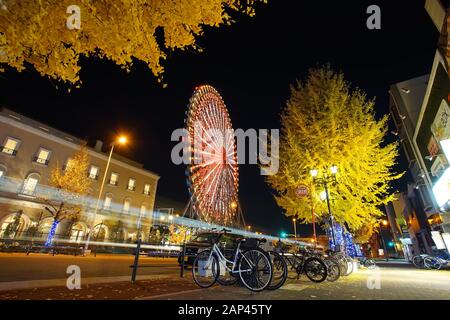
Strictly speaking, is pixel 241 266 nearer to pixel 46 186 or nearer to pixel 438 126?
pixel 438 126

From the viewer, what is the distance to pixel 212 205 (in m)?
19.3

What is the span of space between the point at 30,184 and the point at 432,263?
30075 millimetres

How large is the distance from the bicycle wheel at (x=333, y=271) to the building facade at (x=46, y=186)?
41.1ft

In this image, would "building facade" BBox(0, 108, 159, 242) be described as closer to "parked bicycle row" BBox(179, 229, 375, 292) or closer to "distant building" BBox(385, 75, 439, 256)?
"parked bicycle row" BBox(179, 229, 375, 292)

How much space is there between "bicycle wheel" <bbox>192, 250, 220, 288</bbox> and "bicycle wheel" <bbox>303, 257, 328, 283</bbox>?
2.97 metres

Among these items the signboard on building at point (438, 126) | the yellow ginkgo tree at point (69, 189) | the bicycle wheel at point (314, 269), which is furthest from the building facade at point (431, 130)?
the yellow ginkgo tree at point (69, 189)

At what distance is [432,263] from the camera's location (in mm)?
14156

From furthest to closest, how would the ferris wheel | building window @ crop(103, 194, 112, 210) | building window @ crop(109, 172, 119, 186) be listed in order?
building window @ crop(109, 172, 119, 186), building window @ crop(103, 194, 112, 210), the ferris wheel

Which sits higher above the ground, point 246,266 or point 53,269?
point 246,266

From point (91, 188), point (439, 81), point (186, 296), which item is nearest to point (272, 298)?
point (186, 296)

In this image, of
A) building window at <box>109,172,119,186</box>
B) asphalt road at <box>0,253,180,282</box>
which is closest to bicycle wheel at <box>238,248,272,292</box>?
asphalt road at <box>0,253,180,282</box>

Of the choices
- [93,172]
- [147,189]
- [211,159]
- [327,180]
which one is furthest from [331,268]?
[147,189]

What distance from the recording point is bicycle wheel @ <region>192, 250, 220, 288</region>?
4.92 m
